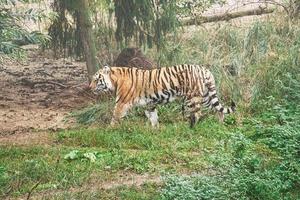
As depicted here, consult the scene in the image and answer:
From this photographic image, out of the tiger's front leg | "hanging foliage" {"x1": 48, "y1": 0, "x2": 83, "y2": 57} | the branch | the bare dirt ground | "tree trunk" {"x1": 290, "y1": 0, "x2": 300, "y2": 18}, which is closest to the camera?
the tiger's front leg

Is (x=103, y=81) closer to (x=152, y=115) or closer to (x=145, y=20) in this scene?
(x=152, y=115)

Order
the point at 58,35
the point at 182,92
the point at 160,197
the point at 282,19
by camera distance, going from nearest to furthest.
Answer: the point at 160,197
the point at 182,92
the point at 58,35
the point at 282,19

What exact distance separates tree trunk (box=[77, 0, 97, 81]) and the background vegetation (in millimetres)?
1241

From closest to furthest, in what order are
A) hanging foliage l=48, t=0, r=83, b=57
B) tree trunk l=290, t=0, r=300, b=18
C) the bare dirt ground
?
1. the bare dirt ground
2. hanging foliage l=48, t=0, r=83, b=57
3. tree trunk l=290, t=0, r=300, b=18

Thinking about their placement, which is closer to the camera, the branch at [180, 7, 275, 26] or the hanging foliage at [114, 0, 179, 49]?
the hanging foliage at [114, 0, 179, 49]

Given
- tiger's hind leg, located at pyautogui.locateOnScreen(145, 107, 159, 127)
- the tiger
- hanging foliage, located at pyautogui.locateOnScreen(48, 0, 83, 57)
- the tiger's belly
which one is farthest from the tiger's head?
hanging foliage, located at pyautogui.locateOnScreen(48, 0, 83, 57)

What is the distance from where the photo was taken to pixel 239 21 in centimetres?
1503

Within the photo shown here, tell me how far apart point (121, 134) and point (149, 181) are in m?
2.26

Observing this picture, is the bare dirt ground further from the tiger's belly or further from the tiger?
the tiger's belly

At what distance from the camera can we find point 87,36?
12.3 meters

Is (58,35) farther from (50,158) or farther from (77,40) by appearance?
(50,158)

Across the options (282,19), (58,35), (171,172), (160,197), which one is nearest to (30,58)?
(58,35)

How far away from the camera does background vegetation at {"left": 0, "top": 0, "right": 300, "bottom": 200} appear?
6949mm

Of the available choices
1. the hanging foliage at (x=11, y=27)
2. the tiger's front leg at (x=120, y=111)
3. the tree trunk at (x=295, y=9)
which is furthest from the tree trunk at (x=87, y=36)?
the tree trunk at (x=295, y=9)
